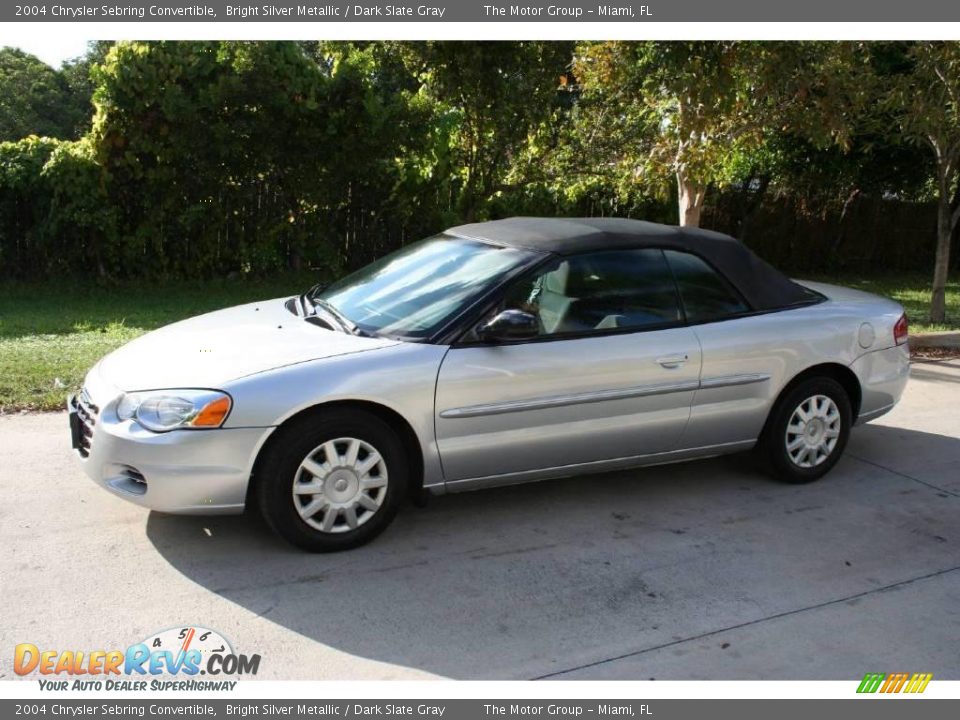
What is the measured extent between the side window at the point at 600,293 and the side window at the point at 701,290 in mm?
72

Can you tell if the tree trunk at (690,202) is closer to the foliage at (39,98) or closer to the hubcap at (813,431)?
the hubcap at (813,431)

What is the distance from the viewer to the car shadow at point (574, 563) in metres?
3.85

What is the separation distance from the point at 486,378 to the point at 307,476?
965 mm

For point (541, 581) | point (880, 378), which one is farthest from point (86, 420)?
point (880, 378)

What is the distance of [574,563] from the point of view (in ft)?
14.9

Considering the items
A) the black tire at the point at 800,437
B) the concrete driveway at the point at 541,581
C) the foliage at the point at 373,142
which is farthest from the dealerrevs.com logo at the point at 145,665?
the foliage at the point at 373,142

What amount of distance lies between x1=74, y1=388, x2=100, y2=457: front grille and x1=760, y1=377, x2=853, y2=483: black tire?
3.61 m

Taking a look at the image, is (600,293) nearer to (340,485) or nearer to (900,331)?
(340,485)

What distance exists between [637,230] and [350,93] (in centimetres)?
767

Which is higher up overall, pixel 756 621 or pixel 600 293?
pixel 600 293

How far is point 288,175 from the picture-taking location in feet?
41.7

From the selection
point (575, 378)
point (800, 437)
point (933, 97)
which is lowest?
point (800, 437)

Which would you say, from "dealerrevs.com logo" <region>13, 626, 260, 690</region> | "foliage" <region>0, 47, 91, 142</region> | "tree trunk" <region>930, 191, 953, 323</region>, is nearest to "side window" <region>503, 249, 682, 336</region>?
"dealerrevs.com logo" <region>13, 626, 260, 690</region>
